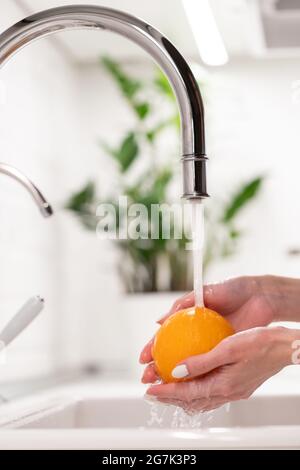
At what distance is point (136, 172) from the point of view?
192 centimetres

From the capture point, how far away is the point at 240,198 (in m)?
1.78

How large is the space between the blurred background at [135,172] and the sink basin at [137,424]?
0.63 m

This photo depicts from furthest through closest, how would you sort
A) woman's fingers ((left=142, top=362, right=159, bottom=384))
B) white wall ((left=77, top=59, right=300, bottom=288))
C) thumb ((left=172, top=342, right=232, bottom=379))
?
1. white wall ((left=77, top=59, right=300, bottom=288))
2. woman's fingers ((left=142, top=362, right=159, bottom=384))
3. thumb ((left=172, top=342, right=232, bottom=379))

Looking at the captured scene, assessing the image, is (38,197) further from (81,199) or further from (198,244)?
(81,199)

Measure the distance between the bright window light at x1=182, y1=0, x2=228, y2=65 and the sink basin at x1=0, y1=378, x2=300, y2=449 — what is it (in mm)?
642

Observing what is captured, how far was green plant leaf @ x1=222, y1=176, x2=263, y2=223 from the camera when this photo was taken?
178 cm

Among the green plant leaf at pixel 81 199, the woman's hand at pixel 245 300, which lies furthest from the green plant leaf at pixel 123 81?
the woman's hand at pixel 245 300

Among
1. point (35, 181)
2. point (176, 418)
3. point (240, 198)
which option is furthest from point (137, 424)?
point (240, 198)

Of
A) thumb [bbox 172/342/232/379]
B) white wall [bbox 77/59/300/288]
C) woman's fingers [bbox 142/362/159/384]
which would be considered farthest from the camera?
white wall [bbox 77/59/300/288]

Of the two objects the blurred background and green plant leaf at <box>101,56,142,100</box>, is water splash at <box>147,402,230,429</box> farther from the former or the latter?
green plant leaf at <box>101,56,142,100</box>

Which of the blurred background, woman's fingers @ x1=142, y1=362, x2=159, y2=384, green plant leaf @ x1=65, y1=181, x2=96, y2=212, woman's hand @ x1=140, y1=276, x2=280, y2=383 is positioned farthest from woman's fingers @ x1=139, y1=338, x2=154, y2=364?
green plant leaf @ x1=65, y1=181, x2=96, y2=212

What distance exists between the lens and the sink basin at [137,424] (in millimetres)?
531

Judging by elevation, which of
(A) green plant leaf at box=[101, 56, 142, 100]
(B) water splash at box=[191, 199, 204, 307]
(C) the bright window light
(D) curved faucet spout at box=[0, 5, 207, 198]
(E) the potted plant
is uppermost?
(A) green plant leaf at box=[101, 56, 142, 100]

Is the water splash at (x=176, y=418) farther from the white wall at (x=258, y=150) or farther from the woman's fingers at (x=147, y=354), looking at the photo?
the white wall at (x=258, y=150)
